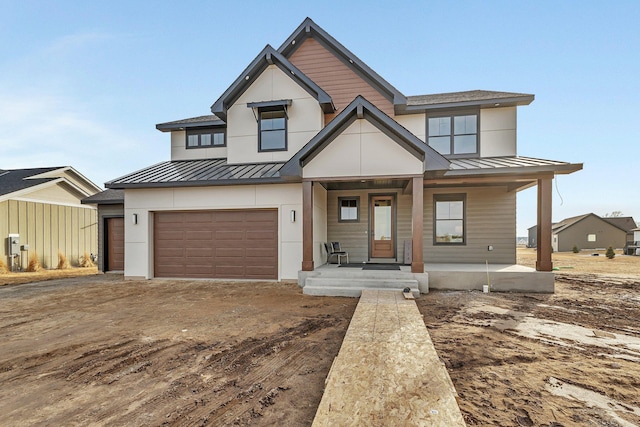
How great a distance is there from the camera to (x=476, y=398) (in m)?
2.85

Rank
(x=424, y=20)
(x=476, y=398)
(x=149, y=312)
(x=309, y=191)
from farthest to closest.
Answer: (x=424, y=20), (x=309, y=191), (x=149, y=312), (x=476, y=398)

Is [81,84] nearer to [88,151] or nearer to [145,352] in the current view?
[88,151]

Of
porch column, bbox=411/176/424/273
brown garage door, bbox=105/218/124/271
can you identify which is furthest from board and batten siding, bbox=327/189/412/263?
brown garage door, bbox=105/218/124/271

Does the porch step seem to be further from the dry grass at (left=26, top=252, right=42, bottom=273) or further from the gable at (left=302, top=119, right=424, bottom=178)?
the dry grass at (left=26, top=252, right=42, bottom=273)

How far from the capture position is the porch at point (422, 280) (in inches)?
307

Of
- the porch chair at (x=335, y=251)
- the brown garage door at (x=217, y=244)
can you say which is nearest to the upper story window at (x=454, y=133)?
the porch chair at (x=335, y=251)

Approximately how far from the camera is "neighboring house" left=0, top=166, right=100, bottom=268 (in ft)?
47.5

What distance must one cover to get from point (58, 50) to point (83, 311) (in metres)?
14.3

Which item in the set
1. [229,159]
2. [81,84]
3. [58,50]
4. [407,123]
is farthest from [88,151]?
[407,123]

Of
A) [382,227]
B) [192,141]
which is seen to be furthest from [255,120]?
[382,227]

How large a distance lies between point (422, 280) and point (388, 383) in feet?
18.2

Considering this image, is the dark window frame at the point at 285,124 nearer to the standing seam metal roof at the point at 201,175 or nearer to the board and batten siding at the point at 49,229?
the standing seam metal roof at the point at 201,175

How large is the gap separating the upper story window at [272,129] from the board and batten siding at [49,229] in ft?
44.3

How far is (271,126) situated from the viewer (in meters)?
11.0
